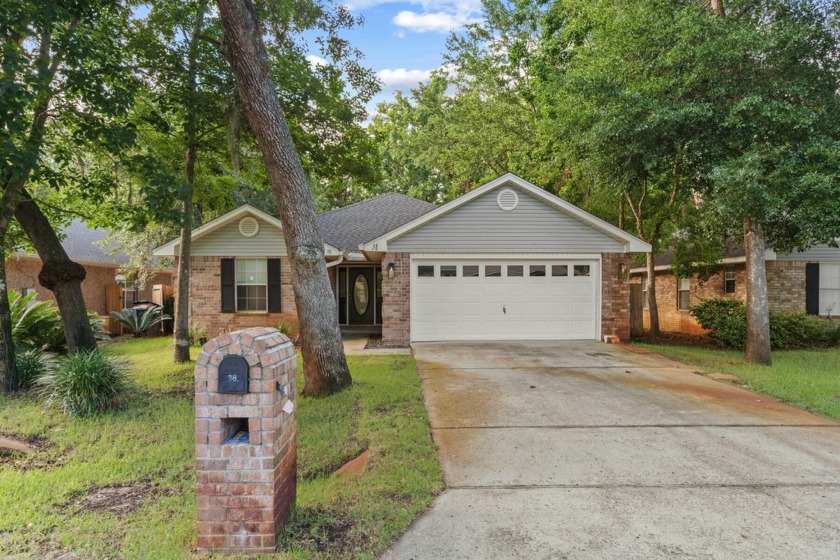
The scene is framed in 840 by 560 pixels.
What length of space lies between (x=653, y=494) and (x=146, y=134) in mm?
11032

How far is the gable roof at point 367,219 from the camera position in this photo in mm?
14141

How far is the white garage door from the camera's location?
11414 millimetres

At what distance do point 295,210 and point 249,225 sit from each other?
6.08 meters

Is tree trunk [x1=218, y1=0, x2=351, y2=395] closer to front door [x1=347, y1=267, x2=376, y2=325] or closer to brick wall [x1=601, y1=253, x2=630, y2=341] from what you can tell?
brick wall [x1=601, y1=253, x2=630, y2=341]

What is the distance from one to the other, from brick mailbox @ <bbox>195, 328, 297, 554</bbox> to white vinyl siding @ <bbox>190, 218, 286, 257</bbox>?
977 cm

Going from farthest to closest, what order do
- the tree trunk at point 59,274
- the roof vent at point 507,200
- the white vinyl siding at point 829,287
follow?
1. the white vinyl siding at point 829,287
2. the roof vent at point 507,200
3. the tree trunk at point 59,274

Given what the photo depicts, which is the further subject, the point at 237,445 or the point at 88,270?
the point at 88,270

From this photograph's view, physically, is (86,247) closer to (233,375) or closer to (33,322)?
(33,322)

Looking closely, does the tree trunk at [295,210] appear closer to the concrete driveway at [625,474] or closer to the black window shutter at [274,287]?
the concrete driveway at [625,474]

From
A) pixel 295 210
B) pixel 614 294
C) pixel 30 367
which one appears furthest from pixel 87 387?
pixel 614 294

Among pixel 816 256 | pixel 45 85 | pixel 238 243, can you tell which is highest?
pixel 45 85

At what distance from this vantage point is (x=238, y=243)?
12.1 metres

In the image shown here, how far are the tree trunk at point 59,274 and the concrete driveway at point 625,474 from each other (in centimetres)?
608

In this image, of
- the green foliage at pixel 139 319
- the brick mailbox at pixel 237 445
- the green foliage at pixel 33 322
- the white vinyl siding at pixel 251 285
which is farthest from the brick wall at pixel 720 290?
the green foliage at pixel 33 322
